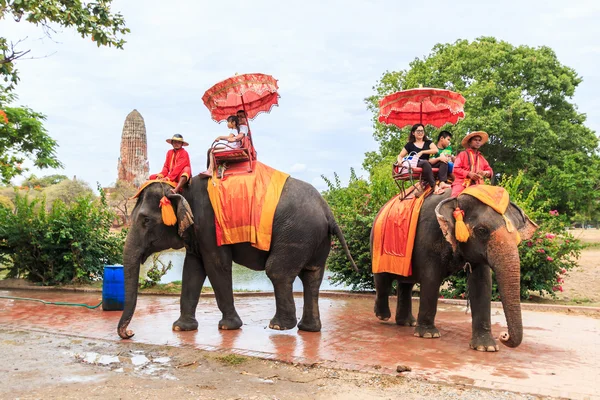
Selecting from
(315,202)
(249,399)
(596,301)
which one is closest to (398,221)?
(315,202)

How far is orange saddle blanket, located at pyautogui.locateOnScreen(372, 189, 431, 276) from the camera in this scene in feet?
24.9

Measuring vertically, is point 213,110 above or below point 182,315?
above

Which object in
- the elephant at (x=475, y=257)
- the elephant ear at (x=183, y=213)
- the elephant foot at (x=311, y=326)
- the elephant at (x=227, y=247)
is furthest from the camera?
the elephant foot at (x=311, y=326)

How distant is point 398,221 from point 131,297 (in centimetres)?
358

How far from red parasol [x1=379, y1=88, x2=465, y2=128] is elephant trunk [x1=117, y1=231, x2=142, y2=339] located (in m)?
4.19

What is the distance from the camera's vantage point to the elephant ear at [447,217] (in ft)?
22.2

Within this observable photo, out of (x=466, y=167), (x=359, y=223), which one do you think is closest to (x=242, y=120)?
(x=466, y=167)

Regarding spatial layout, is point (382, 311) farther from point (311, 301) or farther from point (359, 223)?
point (359, 223)

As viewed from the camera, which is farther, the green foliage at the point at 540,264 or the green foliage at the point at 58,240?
the green foliage at the point at 58,240

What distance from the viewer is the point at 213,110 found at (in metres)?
9.03

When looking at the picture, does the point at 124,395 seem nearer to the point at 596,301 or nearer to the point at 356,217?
the point at 356,217

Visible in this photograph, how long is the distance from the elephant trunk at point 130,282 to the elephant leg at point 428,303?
3654mm

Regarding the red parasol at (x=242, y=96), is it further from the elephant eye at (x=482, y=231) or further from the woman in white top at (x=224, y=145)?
the elephant eye at (x=482, y=231)

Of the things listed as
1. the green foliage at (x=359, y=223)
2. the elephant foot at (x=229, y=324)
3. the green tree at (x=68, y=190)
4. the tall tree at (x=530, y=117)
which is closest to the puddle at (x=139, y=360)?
the elephant foot at (x=229, y=324)
